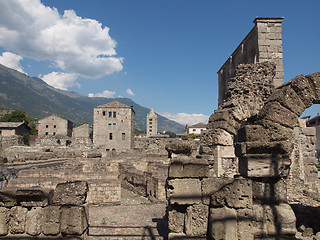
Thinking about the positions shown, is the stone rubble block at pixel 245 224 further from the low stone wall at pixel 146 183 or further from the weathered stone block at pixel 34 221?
the low stone wall at pixel 146 183

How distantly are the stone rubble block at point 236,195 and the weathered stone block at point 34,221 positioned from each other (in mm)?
3455

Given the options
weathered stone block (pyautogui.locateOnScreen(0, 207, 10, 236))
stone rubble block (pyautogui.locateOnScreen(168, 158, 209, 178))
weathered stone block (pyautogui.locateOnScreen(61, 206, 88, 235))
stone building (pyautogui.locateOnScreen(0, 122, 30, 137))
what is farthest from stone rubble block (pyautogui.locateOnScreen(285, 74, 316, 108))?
stone building (pyautogui.locateOnScreen(0, 122, 30, 137))

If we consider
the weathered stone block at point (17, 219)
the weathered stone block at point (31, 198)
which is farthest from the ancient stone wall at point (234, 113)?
the weathered stone block at point (17, 219)

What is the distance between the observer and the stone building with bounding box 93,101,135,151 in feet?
150

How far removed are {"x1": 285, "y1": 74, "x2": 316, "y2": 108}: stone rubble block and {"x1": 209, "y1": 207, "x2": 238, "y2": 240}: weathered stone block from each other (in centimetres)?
273

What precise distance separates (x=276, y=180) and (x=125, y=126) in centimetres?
4310

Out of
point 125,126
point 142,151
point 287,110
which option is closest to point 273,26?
point 287,110

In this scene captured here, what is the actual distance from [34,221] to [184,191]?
9.62 ft

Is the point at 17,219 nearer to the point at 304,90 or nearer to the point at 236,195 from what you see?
the point at 236,195

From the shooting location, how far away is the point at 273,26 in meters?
10.9

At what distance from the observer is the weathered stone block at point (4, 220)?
3.99 metres

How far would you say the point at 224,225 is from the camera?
4082mm

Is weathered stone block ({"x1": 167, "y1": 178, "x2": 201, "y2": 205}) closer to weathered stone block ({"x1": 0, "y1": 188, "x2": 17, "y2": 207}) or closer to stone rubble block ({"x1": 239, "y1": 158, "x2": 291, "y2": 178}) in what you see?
stone rubble block ({"x1": 239, "y1": 158, "x2": 291, "y2": 178})

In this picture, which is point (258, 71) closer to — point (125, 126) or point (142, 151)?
point (142, 151)
